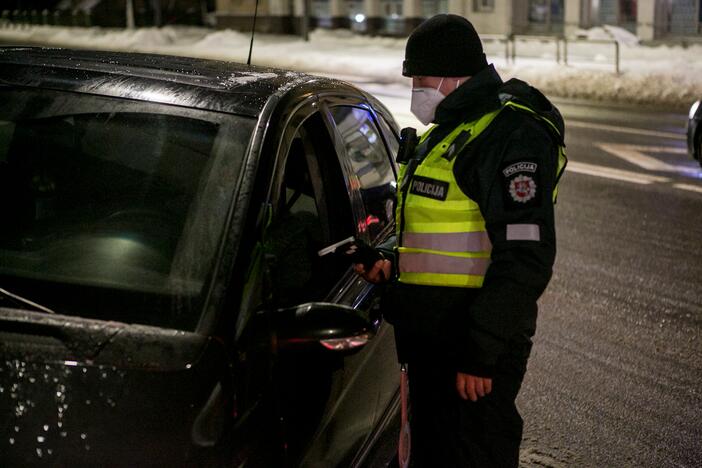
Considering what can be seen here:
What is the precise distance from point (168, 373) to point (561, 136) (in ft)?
4.51

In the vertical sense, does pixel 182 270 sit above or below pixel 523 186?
below

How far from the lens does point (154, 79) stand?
3137 mm

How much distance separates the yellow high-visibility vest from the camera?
114 inches

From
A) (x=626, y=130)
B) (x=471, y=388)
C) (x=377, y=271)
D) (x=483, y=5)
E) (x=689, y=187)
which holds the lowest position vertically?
(x=689, y=187)

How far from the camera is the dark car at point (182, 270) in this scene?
2244 millimetres

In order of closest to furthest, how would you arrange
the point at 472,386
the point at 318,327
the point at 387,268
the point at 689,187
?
the point at 318,327, the point at 472,386, the point at 387,268, the point at 689,187

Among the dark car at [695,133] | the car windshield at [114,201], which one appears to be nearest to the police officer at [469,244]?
the car windshield at [114,201]

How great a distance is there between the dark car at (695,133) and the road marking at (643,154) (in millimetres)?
200

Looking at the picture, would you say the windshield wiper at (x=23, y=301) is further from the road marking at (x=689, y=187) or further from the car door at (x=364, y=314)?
the road marking at (x=689, y=187)

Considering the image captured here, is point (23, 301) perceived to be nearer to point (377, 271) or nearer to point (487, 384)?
point (377, 271)

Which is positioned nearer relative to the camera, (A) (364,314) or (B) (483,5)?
(A) (364,314)

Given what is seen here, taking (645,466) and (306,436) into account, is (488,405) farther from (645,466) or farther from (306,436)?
(645,466)

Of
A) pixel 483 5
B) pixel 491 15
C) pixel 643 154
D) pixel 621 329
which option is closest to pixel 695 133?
pixel 643 154

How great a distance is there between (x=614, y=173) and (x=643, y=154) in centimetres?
138
